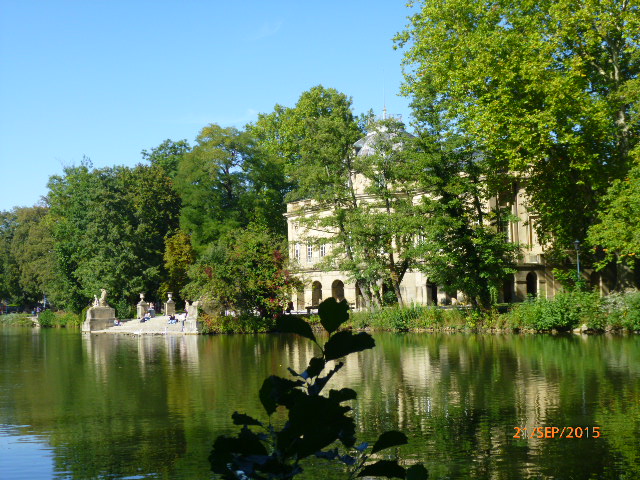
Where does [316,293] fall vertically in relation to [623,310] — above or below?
above

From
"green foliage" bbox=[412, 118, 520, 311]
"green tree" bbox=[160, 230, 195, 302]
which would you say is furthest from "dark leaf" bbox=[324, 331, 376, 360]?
"green tree" bbox=[160, 230, 195, 302]

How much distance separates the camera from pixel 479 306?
3959 cm

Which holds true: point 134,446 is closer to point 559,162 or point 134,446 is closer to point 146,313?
point 559,162

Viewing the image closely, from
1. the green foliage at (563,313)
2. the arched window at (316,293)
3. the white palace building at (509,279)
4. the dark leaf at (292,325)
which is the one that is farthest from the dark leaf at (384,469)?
the arched window at (316,293)

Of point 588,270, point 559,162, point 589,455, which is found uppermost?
point 559,162

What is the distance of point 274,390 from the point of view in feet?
9.34

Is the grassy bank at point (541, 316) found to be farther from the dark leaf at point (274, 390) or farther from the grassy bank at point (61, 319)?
the grassy bank at point (61, 319)

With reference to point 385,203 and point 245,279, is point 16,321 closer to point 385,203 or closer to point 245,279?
point 245,279

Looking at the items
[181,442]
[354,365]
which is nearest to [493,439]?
[181,442]

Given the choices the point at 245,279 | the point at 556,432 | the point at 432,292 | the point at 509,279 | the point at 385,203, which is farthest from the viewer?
the point at 432,292

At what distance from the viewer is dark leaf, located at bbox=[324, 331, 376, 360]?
269 centimetres

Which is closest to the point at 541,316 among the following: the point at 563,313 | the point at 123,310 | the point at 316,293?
the point at 563,313

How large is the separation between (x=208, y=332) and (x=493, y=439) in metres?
37.9

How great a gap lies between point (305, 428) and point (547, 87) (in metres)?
32.3
